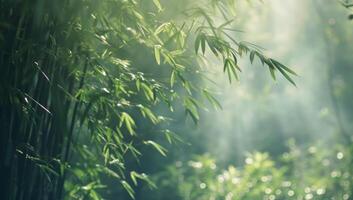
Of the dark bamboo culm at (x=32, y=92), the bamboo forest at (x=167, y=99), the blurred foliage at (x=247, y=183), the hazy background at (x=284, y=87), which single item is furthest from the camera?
the hazy background at (x=284, y=87)

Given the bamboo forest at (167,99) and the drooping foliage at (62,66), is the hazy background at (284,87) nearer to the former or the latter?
the bamboo forest at (167,99)

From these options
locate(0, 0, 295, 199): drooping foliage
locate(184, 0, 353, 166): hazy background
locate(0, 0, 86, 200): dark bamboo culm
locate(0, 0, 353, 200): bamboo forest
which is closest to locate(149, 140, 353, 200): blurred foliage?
locate(0, 0, 353, 200): bamboo forest

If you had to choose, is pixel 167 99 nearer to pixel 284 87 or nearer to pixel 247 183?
pixel 247 183

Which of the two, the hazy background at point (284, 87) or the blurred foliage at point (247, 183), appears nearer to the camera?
the blurred foliage at point (247, 183)

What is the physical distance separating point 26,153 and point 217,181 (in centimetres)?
479

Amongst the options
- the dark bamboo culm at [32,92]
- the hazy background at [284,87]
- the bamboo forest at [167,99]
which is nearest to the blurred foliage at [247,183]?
the bamboo forest at [167,99]

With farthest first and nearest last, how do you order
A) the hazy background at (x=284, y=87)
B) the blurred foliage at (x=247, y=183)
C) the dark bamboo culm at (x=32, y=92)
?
the hazy background at (x=284, y=87)
the blurred foliage at (x=247, y=183)
the dark bamboo culm at (x=32, y=92)

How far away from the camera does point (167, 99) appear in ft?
12.5

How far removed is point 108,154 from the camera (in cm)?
396

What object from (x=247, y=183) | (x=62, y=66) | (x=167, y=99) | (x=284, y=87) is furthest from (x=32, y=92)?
(x=284, y=87)

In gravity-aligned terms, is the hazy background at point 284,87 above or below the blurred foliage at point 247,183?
above

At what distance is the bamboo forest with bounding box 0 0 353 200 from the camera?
3449 millimetres

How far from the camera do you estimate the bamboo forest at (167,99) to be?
3.45 m

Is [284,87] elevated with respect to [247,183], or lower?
elevated
